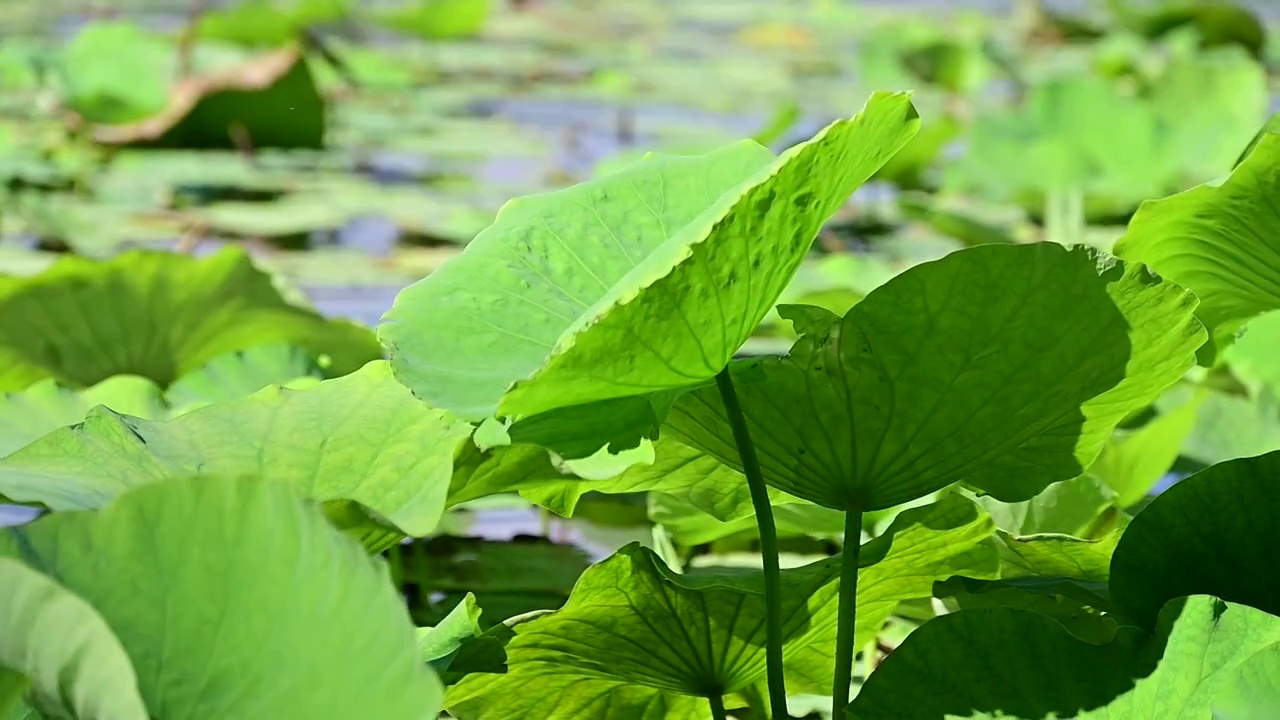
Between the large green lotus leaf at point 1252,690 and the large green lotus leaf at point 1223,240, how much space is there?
0.22 metres

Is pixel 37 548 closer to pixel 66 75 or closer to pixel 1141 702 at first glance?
pixel 1141 702

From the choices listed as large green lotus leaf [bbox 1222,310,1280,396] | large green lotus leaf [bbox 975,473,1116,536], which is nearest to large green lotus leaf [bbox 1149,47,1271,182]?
large green lotus leaf [bbox 1222,310,1280,396]

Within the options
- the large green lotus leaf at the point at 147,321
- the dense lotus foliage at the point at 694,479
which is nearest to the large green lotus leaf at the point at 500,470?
the dense lotus foliage at the point at 694,479

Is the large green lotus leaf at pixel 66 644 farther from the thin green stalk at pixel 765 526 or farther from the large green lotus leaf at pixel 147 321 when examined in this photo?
the large green lotus leaf at pixel 147 321

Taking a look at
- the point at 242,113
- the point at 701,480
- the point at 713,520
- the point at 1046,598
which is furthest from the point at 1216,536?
the point at 242,113

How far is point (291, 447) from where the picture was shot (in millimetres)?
536

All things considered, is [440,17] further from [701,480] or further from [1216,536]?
[1216,536]

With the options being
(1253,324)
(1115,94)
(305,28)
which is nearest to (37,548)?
(1253,324)

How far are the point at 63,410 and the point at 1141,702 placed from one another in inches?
20.2

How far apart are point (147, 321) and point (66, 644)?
2.61 feet

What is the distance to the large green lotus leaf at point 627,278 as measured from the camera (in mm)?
451

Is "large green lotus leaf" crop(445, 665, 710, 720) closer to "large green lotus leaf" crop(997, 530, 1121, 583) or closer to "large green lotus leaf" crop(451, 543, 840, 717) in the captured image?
"large green lotus leaf" crop(451, 543, 840, 717)

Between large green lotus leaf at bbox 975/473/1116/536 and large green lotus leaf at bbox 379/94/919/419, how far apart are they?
26cm

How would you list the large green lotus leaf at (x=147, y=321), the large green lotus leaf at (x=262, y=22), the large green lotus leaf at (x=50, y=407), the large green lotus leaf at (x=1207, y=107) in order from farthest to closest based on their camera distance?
the large green lotus leaf at (x=262, y=22)
the large green lotus leaf at (x=1207, y=107)
the large green lotus leaf at (x=147, y=321)
the large green lotus leaf at (x=50, y=407)
